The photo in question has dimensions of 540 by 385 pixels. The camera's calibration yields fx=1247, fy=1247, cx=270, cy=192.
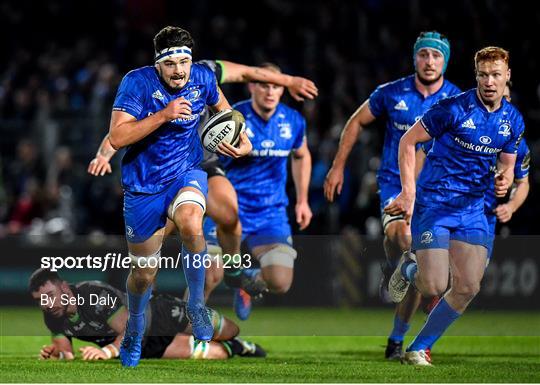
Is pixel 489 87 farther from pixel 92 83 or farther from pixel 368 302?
pixel 92 83

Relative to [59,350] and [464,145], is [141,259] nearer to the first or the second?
[59,350]

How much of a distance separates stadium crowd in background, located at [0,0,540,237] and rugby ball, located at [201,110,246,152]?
5710 millimetres

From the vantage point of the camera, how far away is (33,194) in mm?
18500

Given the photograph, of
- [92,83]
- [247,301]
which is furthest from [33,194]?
[247,301]

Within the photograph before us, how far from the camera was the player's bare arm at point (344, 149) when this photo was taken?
438 inches

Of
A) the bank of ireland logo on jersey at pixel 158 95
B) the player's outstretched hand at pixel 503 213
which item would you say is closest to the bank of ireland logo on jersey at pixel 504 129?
the player's outstretched hand at pixel 503 213

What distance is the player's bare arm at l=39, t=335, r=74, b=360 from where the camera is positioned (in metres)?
10.2

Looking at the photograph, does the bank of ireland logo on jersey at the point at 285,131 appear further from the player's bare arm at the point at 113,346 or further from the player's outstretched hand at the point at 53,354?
the player's outstretched hand at the point at 53,354

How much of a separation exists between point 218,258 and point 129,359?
7.25 feet

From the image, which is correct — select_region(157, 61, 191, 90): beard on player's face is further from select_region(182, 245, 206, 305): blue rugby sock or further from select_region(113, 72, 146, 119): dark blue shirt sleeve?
select_region(182, 245, 206, 305): blue rugby sock

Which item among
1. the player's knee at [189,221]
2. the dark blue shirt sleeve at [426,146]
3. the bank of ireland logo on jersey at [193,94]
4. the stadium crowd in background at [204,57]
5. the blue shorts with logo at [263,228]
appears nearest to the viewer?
the player's knee at [189,221]

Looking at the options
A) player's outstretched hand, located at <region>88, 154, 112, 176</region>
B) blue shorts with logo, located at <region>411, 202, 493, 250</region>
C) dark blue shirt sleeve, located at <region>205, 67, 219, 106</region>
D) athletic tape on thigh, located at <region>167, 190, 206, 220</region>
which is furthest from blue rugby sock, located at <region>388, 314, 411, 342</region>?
player's outstretched hand, located at <region>88, 154, 112, 176</region>

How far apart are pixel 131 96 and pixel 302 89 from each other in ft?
5.67

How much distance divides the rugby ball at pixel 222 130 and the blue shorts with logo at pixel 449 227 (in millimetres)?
1669
